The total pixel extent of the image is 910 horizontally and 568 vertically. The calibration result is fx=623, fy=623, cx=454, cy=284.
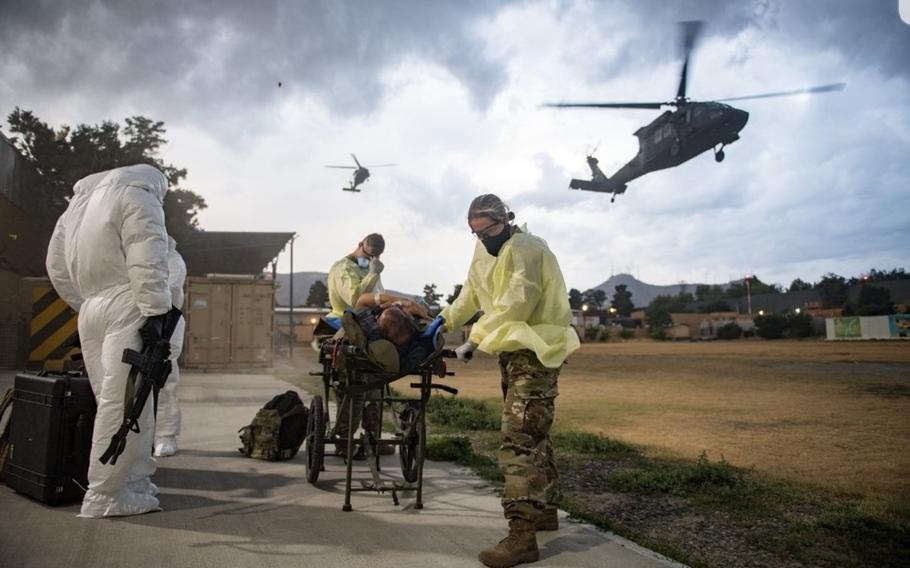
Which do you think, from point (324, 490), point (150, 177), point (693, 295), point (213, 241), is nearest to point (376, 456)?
point (324, 490)

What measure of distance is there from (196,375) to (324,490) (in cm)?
1419

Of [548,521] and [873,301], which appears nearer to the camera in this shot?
[548,521]

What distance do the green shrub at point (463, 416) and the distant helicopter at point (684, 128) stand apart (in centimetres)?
1823

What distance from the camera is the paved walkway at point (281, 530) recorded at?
339 cm

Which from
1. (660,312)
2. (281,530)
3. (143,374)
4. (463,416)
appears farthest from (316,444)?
(660,312)

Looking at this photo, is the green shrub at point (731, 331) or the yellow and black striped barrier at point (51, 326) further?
the green shrub at point (731, 331)

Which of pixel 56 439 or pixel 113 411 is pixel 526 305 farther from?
pixel 56 439

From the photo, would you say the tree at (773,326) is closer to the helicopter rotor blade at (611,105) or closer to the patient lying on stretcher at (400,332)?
the helicopter rotor blade at (611,105)

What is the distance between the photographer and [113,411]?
4.09 m

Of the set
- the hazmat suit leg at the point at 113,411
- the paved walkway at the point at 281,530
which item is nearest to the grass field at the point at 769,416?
the paved walkway at the point at 281,530

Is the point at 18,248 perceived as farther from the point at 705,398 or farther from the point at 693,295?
the point at 693,295

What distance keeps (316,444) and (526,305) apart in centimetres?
246

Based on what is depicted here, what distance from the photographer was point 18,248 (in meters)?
19.4

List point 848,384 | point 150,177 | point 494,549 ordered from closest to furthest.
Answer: point 494,549 → point 150,177 → point 848,384
